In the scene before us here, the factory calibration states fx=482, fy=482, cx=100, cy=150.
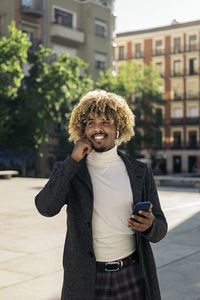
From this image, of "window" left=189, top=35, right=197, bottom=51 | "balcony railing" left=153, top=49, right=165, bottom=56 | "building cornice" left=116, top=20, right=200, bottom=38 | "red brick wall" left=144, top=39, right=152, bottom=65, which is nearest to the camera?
"window" left=189, top=35, right=197, bottom=51

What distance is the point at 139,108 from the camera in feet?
151

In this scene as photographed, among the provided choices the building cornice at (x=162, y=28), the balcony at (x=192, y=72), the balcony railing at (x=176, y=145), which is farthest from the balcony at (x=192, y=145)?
the building cornice at (x=162, y=28)

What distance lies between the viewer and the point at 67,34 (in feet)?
125

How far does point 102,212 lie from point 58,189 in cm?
27

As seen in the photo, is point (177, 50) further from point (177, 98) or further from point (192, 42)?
point (177, 98)

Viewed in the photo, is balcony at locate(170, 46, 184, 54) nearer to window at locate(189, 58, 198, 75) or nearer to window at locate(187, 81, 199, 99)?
window at locate(189, 58, 198, 75)

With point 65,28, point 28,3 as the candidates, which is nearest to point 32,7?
point 28,3

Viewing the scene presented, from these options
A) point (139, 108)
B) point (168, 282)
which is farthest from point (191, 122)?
point (168, 282)

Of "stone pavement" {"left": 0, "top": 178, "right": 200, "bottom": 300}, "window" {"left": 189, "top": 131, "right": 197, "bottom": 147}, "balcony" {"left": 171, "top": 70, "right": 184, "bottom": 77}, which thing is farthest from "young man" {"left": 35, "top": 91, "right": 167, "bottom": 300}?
"balcony" {"left": 171, "top": 70, "right": 184, "bottom": 77}

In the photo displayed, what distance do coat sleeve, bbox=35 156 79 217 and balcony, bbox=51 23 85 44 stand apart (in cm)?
3609

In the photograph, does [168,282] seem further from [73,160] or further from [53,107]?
[53,107]

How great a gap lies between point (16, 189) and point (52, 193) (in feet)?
52.3

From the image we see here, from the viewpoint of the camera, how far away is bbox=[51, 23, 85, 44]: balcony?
37.2 m

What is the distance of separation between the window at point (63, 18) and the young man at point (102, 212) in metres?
37.3
